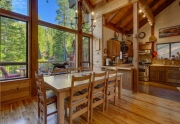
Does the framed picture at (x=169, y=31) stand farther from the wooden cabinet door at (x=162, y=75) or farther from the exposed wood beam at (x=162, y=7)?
the wooden cabinet door at (x=162, y=75)

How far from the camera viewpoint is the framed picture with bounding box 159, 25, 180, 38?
5.13 metres

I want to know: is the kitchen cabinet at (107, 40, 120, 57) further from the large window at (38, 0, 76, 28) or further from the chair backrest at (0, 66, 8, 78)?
the chair backrest at (0, 66, 8, 78)

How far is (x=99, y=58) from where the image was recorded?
16.1 feet

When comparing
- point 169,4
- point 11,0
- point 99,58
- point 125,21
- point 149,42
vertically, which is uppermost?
point 169,4

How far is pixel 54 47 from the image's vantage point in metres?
3.90

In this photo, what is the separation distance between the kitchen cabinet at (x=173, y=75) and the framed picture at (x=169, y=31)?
6.09 feet

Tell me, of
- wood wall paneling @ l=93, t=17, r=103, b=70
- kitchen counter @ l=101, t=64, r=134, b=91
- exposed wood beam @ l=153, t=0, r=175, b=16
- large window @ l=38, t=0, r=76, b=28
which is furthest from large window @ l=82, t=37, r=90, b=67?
exposed wood beam @ l=153, t=0, r=175, b=16

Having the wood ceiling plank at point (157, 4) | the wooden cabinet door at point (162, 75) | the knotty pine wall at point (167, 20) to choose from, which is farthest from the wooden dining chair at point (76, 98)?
the wood ceiling plank at point (157, 4)

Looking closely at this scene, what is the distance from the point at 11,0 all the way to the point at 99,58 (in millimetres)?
3686

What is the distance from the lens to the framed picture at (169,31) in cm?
513

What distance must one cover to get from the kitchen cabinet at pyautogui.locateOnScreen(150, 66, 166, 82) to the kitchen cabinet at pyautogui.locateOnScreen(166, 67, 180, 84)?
159mm

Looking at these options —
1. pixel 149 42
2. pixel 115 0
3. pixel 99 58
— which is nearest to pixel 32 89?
pixel 99 58

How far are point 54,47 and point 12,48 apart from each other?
1317mm

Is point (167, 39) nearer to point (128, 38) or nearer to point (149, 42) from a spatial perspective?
point (149, 42)
